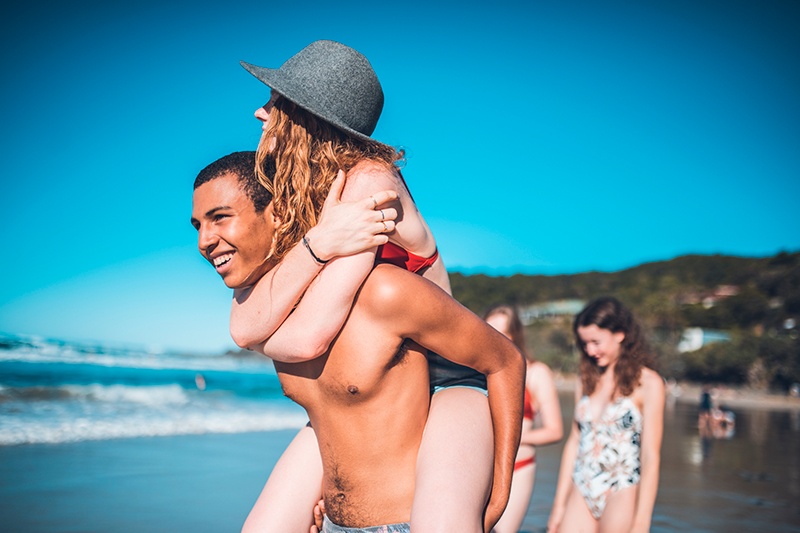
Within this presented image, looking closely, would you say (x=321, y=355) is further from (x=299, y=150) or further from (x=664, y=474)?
(x=664, y=474)

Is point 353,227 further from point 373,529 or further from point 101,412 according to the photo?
point 101,412

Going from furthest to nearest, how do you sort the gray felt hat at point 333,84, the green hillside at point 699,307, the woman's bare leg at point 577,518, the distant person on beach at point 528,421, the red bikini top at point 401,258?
the green hillside at point 699,307, the distant person on beach at point 528,421, the woman's bare leg at point 577,518, the red bikini top at point 401,258, the gray felt hat at point 333,84

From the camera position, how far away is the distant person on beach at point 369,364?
2135 mm

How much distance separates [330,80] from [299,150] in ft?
0.86

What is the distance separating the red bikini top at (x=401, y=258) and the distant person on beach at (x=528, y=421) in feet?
9.25

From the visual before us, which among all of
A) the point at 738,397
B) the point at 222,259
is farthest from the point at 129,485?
the point at 738,397

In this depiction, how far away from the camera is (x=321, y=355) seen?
2.26 metres

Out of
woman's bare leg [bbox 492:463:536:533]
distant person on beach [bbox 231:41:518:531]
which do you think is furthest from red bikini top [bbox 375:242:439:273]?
Answer: woman's bare leg [bbox 492:463:536:533]

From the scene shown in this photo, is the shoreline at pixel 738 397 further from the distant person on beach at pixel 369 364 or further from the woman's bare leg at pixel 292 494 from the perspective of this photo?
the distant person on beach at pixel 369 364

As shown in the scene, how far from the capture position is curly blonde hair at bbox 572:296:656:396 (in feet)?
16.7

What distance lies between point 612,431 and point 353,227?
3.67 m

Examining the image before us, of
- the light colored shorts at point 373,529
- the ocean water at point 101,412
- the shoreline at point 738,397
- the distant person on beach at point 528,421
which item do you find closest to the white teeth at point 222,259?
the light colored shorts at point 373,529

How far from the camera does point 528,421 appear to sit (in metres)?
5.97

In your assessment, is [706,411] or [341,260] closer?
[341,260]
